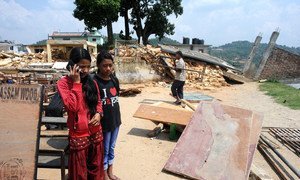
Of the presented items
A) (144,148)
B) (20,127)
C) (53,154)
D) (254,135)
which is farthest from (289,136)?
(20,127)

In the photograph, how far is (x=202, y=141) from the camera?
5039mm

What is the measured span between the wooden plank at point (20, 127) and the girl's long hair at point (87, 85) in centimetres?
43

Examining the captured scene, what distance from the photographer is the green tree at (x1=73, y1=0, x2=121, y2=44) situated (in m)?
28.8

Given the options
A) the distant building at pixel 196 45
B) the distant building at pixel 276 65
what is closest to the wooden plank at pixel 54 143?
the distant building at pixel 276 65

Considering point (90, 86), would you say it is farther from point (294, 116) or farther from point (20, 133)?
point (294, 116)

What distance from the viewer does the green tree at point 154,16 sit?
113ft

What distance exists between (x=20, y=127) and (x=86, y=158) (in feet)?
2.37

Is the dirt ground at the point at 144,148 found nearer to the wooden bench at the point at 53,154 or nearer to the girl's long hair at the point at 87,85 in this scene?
the wooden bench at the point at 53,154

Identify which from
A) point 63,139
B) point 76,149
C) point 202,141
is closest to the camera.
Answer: point 76,149

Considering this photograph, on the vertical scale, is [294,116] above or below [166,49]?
below

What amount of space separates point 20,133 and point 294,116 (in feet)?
28.2

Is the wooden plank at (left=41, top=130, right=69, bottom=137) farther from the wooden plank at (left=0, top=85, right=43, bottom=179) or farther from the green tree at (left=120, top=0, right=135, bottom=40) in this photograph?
the green tree at (left=120, top=0, right=135, bottom=40)

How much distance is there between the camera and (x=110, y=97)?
362cm

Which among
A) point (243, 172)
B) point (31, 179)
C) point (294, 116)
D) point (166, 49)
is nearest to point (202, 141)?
point (243, 172)
